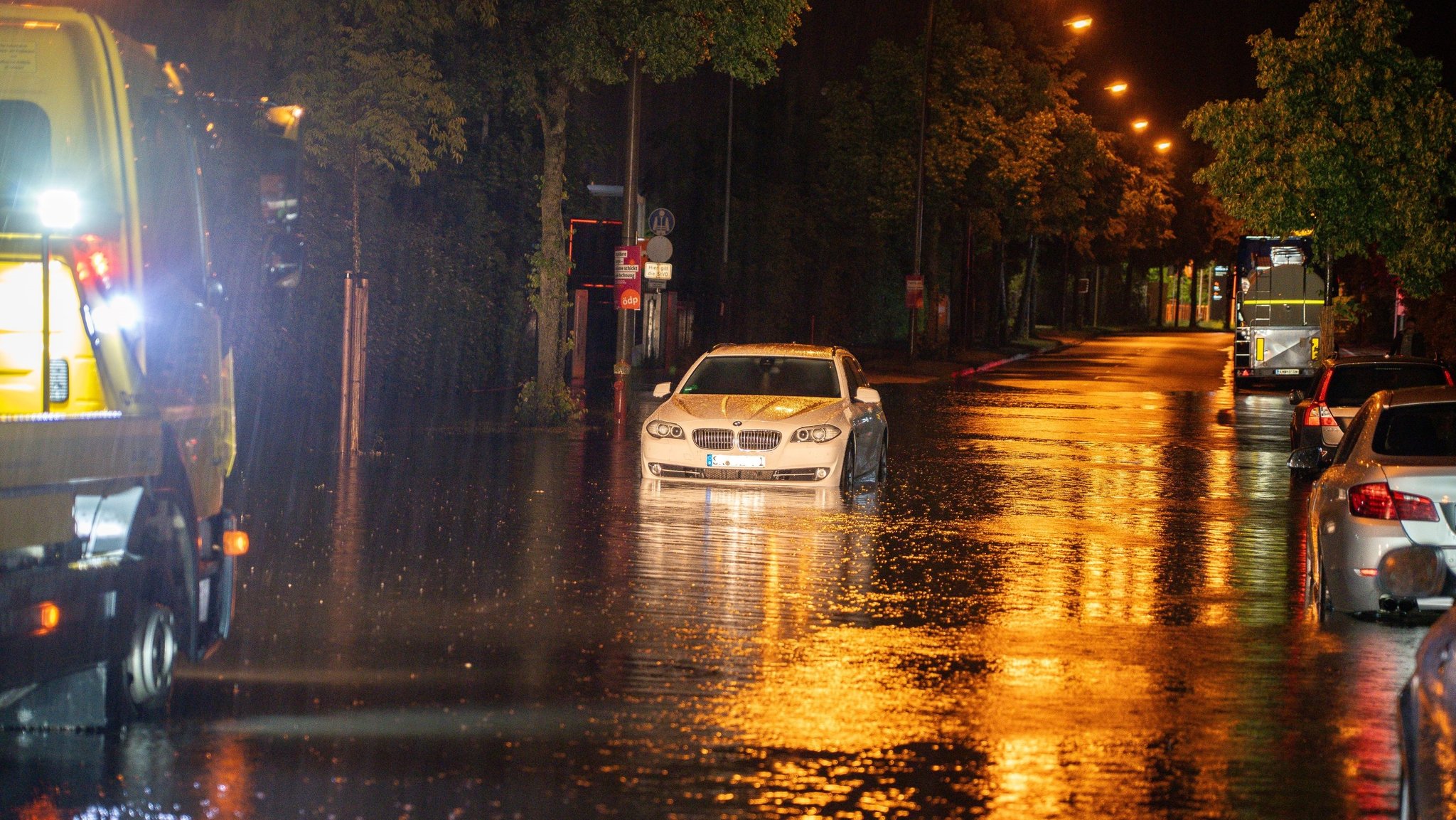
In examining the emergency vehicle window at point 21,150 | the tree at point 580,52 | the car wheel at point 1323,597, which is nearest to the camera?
the emergency vehicle window at point 21,150

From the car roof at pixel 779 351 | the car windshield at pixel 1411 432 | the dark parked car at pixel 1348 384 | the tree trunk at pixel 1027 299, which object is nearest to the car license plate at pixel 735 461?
the car roof at pixel 779 351

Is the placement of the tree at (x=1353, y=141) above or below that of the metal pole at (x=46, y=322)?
above

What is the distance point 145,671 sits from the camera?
279 inches

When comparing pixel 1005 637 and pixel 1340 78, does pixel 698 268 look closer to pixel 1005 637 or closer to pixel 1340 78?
pixel 1340 78

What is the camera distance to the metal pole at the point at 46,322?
6.52m

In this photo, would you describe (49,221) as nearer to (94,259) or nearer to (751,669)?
(94,259)

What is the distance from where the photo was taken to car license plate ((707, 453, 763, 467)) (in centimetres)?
1644

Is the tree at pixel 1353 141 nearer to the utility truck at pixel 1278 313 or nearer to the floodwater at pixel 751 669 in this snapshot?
the utility truck at pixel 1278 313

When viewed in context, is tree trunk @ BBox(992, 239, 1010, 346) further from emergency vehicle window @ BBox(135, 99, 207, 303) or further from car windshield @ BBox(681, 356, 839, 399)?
emergency vehicle window @ BBox(135, 99, 207, 303)

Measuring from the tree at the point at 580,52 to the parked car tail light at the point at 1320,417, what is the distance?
868cm

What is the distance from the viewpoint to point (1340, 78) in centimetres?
3059

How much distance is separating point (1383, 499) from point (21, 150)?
6.99 m

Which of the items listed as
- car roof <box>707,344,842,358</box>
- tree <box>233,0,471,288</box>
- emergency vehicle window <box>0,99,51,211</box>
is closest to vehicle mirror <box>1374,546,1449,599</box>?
emergency vehicle window <box>0,99,51,211</box>

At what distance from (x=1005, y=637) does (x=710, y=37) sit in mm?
15928
